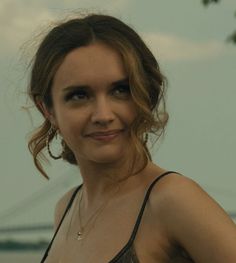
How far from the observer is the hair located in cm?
338

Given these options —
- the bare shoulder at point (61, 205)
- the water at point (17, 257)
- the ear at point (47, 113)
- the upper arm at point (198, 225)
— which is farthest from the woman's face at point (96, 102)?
the water at point (17, 257)

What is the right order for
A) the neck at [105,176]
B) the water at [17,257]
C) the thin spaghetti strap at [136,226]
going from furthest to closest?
the water at [17,257], the neck at [105,176], the thin spaghetti strap at [136,226]

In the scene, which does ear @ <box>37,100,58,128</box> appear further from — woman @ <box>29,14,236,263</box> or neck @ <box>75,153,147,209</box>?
neck @ <box>75,153,147,209</box>

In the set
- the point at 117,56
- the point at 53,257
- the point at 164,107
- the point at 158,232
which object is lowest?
the point at 53,257

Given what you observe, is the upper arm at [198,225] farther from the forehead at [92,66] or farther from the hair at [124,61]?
the forehead at [92,66]

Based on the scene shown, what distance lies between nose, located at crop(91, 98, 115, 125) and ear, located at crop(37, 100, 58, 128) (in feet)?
1.02

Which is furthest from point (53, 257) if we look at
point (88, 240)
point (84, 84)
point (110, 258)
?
point (84, 84)

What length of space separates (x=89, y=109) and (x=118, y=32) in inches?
12.3

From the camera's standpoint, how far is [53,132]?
379 cm

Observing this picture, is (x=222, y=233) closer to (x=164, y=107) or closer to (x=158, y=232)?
(x=158, y=232)

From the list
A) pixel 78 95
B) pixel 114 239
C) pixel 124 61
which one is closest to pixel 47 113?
pixel 78 95

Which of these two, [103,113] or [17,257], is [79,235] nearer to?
[103,113]

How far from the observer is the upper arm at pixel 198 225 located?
316 cm

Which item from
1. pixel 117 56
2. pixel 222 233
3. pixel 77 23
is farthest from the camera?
pixel 77 23
